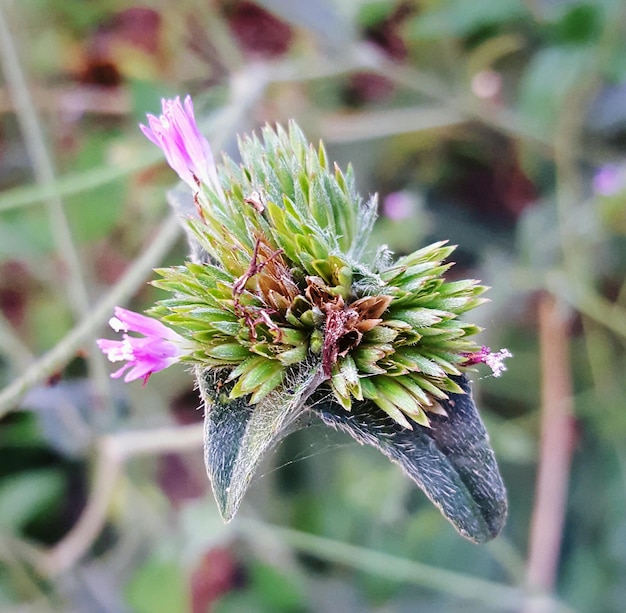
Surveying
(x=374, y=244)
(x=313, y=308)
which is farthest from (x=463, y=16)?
(x=313, y=308)

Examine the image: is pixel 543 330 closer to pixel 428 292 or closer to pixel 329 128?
pixel 329 128

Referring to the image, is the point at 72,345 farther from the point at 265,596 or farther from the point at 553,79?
the point at 553,79

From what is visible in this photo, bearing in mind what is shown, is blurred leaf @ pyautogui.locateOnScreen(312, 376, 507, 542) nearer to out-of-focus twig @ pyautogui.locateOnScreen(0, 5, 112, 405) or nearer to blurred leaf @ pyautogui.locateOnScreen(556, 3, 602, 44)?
out-of-focus twig @ pyautogui.locateOnScreen(0, 5, 112, 405)

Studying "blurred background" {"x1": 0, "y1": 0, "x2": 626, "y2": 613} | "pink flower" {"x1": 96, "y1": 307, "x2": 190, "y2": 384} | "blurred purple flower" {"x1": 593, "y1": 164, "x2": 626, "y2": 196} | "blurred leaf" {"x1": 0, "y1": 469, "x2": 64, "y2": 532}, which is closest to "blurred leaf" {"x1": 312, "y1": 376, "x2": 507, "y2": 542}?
"pink flower" {"x1": 96, "y1": 307, "x2": 190, "y2": 384}

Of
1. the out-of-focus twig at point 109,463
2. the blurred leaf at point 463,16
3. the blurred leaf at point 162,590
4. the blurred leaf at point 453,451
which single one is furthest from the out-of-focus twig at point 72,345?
the blurred leaf at point 463,16

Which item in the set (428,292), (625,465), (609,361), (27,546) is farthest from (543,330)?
(27,546)

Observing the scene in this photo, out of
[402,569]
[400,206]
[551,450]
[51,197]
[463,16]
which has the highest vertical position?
[463,16]

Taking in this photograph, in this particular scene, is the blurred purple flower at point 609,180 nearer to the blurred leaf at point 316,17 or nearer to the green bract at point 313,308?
the blurred leaf at point 316,17
